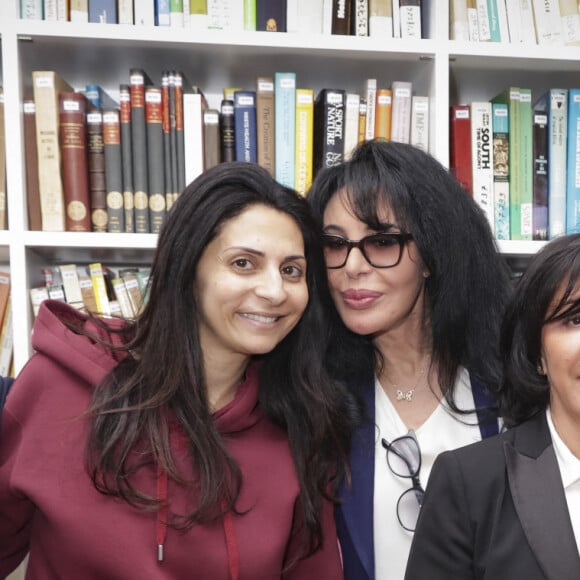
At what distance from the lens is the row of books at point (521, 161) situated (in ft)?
6.58

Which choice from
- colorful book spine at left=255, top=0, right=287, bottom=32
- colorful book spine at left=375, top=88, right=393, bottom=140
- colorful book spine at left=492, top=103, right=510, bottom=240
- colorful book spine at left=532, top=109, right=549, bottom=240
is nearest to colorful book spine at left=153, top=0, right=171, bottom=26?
colorful book spine at left=255, top=0, right=287, bottom=32

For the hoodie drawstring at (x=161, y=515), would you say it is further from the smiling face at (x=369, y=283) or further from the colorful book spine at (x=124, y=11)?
the colorful book spine at (x=124, y=11)

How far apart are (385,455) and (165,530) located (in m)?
0.52

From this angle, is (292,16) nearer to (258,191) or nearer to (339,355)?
(258,191)

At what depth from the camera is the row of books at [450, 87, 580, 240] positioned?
2.01 m

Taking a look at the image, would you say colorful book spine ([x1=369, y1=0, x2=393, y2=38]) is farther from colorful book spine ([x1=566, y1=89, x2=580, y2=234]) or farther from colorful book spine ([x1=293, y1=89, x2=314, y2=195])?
colorful book spine ([x1=566, y1=89, x2=580, y2=234])

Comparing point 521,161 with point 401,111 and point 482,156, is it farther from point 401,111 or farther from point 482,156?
point 401,111

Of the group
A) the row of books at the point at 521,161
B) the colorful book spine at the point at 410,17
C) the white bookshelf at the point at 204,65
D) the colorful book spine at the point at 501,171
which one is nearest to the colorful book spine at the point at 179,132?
the white bookshelf at the point at 204,65

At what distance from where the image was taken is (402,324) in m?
1.68

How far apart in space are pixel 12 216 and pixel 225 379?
78 cm

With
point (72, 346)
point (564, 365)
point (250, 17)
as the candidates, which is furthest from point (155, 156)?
point (564, 365)

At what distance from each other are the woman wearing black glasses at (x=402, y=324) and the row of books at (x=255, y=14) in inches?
19.9

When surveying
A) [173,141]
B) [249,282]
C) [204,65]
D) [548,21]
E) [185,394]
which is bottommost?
[185,394]

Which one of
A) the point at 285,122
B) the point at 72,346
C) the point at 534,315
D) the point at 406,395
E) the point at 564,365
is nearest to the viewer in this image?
the point at 564,365
